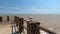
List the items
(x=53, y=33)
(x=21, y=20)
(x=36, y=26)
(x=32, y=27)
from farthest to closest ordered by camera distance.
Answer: (x=21, y=20) < (x=32, y=27) < (x=36, y=26) < (x=53, y=33)

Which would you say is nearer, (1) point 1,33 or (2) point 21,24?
(2) point 21,24

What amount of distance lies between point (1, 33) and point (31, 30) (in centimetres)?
348

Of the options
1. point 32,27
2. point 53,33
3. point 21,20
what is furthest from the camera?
point 21,20

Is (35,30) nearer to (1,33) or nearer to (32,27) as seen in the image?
(32,27)

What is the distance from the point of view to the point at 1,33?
5293 mm

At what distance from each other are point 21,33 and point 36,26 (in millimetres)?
2167

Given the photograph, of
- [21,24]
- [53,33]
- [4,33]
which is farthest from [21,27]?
[53,33]

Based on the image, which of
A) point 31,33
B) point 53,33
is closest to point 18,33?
point 31,33

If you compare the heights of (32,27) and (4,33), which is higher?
(32,27)

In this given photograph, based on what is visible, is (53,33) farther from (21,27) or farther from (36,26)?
(21,27)

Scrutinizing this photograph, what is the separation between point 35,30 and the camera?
2100mm

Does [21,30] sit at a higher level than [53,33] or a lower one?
lower

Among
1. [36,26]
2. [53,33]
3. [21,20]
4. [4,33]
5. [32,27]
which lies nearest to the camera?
[53,33]

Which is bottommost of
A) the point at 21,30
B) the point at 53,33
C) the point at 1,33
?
the point at 1,33
